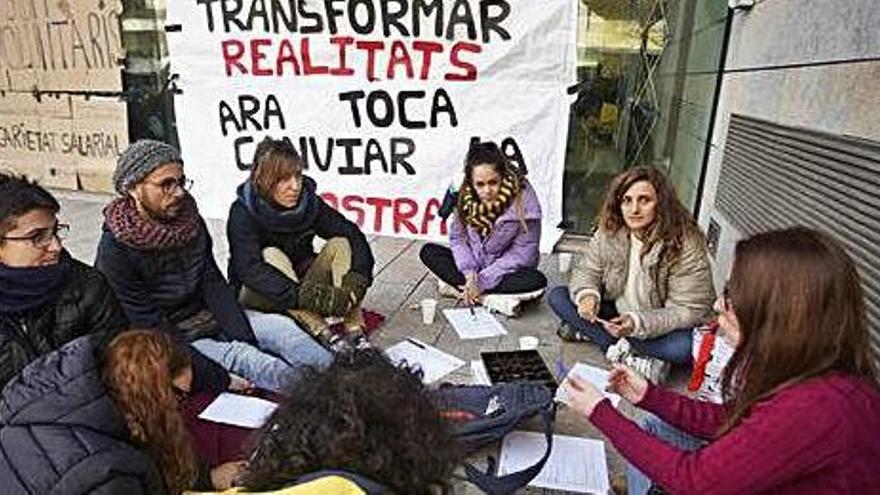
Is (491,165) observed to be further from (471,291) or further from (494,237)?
(471,291)

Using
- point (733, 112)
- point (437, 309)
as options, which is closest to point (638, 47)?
point (733, 112)

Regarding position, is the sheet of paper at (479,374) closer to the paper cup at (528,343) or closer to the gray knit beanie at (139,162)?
the paper cup at (528,343)

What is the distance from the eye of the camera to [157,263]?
2.60m

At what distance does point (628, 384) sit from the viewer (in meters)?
1.85

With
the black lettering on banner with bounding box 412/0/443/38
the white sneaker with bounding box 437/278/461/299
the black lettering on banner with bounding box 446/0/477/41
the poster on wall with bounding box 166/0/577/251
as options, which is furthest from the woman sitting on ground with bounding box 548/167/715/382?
the black lettering on banner with bounding box 412/0/443/38

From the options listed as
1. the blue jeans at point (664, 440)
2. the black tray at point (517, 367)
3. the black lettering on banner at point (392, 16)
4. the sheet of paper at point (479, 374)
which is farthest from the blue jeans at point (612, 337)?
the black lettering on banner at point (392, 16)

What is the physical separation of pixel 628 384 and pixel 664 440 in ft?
0.83

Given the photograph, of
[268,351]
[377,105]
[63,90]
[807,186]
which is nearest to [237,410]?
[268,351]

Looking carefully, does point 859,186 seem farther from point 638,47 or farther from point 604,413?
point 638,47

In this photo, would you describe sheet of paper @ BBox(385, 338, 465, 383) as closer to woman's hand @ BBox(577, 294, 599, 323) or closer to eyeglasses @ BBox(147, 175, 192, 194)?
woman's hand @ BBox(577, 294, 599, 323)

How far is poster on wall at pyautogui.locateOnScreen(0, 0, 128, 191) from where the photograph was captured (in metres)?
5.71

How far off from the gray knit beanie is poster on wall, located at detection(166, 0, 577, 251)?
2.71 metres

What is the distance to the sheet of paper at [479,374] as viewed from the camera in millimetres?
2709

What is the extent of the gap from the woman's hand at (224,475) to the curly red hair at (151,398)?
370mm
